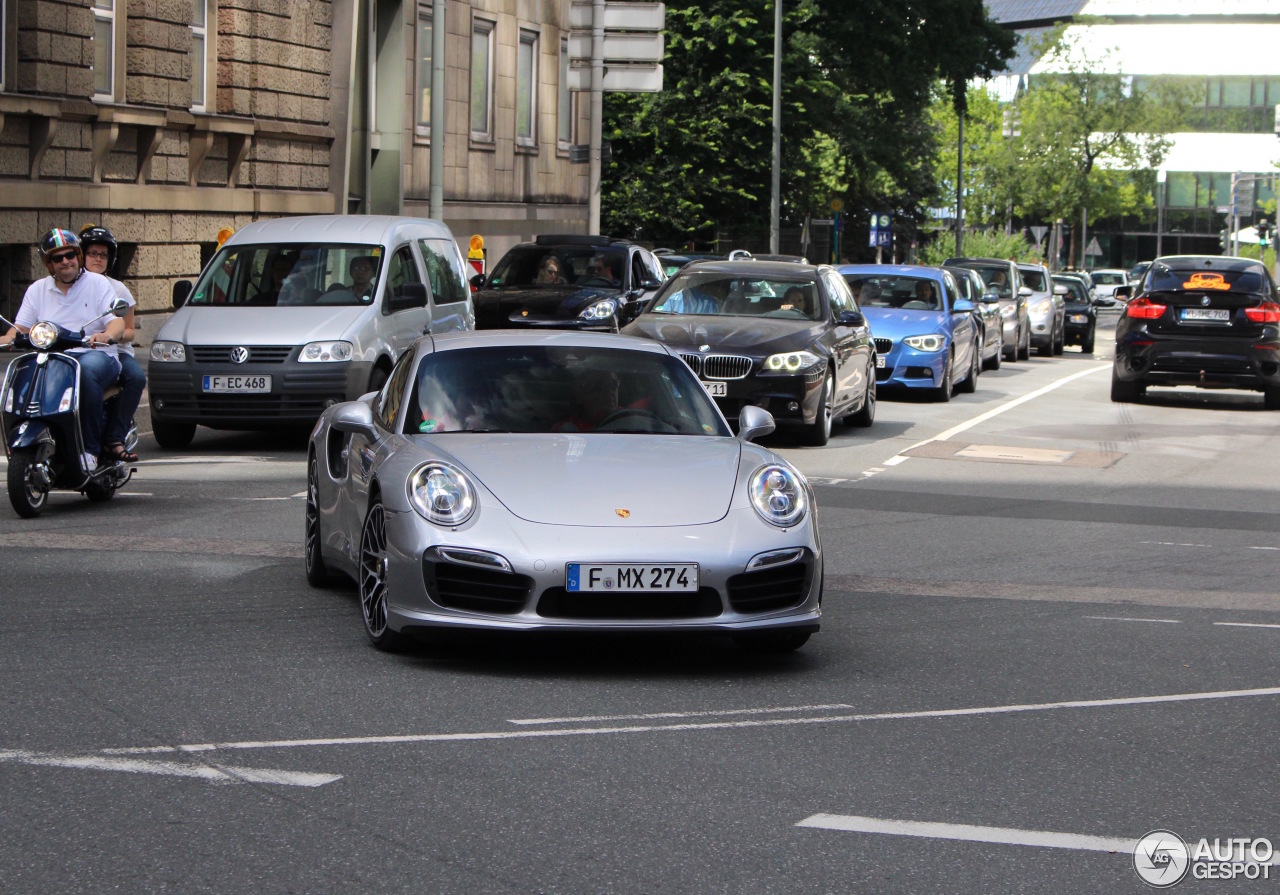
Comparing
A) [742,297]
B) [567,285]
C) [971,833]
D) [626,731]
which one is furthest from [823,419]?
[971,833]

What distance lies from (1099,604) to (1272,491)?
269 inches

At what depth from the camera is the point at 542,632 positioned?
713 cm

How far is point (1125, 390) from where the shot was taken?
992 inches

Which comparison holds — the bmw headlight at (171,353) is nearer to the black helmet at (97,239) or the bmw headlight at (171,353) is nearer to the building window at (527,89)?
the black helmet at (97,239)

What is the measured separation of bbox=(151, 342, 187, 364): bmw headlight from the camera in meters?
15.6

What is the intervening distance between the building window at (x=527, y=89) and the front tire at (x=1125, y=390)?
2008 centimetres

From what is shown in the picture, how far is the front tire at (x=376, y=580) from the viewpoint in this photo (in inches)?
297

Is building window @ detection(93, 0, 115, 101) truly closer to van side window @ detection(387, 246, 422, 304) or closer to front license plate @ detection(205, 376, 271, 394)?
van side window @ detection(387, 246, 422, 304)

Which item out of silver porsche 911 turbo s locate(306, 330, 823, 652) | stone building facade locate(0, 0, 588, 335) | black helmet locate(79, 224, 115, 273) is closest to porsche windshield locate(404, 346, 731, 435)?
silver porsche 911 turbo s locate(306, 330, 823, 652)

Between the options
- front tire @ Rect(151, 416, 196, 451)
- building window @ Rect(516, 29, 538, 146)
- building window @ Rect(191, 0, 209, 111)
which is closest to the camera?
front tire @ Rect(151, 416, 196, 451)

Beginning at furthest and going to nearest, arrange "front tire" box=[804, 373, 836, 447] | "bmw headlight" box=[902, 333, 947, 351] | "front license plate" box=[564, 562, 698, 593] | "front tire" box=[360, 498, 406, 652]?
→ "bmw headlight" box=[902, 333, 947, 351]
"front tire" box=[804, 373, 836, 447]
"front tire" box=[360, 498, 406, 652]
"front license plate" box=[564, 562, 698, 593]

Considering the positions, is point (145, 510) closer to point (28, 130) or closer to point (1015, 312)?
point (28, 130)

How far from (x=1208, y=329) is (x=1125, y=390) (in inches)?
60.6

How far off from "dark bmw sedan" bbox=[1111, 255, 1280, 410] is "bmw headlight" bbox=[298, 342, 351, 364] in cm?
1204
